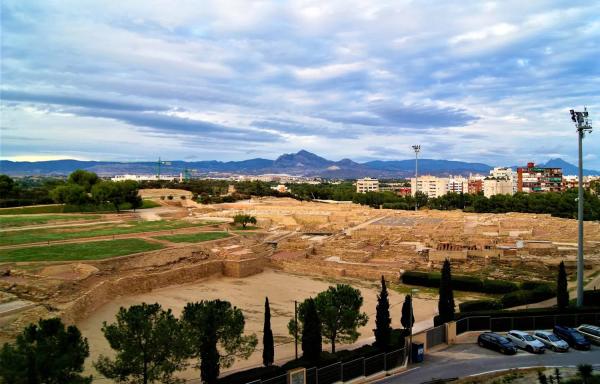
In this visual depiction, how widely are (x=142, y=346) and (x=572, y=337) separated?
15.8 m

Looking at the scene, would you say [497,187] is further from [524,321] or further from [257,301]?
[524,321]

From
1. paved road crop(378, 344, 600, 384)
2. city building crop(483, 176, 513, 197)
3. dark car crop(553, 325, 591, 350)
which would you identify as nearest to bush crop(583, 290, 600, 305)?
dark car crop(553, 325, 591, 350)

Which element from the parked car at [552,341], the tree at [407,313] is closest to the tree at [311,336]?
the tree at [407,313]

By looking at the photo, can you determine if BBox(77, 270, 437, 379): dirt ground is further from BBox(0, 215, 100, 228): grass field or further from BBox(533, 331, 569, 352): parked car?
BBox(0, 215, 100, 228): grass field

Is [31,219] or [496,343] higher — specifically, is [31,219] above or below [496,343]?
above

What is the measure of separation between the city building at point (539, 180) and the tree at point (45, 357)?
136 m

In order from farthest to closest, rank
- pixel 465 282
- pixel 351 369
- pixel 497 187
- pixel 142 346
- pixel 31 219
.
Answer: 1. pixel 497 187
2. pixel 31 219
3. pixel 465 282
4. pixel 351 369
5. pixel 142 346

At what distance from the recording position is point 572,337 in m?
18.2

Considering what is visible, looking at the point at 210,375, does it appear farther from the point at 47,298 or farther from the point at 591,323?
the point at 591,323

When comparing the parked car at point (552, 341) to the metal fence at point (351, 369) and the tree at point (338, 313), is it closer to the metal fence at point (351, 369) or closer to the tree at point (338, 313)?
the metal fence at point (351, 369)

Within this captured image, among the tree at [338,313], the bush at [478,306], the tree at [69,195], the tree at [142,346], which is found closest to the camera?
the tree at [142,346]

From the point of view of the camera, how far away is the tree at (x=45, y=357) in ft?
34.1

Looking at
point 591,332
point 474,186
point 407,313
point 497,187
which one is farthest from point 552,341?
point 474,186

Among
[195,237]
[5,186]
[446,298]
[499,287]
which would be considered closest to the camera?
[446,298]
